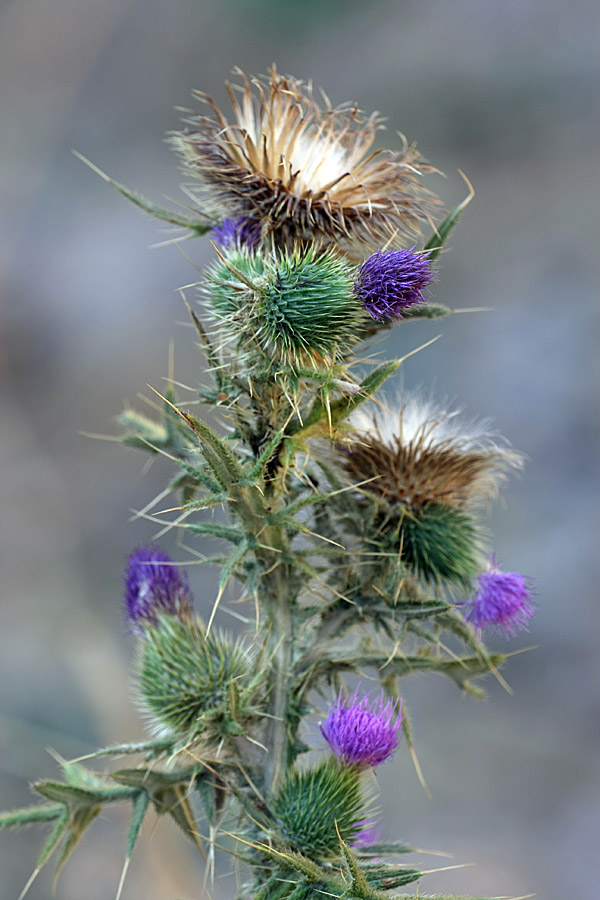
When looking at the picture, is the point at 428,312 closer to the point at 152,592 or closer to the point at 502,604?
the point at 502,604

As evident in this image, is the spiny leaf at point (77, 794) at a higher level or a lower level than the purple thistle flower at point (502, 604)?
lower

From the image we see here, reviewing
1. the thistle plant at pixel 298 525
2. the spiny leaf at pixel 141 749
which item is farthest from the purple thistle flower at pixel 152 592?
the spiny leaf at pixel 141 749

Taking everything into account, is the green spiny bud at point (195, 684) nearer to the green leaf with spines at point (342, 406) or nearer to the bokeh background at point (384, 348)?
the green leaf with spines at point (342, 406)

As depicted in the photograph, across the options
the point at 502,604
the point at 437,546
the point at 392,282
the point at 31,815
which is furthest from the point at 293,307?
the point at 31,815

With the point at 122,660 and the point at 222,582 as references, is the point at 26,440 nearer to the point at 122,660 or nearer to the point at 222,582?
the point at 122,660

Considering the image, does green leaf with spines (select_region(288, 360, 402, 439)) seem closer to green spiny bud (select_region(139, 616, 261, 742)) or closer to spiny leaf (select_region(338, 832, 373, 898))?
green spiny bud (select_region(139, 616, 261, 742))

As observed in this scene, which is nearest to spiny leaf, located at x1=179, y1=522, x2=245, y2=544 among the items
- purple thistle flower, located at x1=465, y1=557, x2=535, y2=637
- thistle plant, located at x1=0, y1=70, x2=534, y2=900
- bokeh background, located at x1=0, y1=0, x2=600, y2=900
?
thistle plant, located at x1=0, y1=70, x2=534, y2=900
